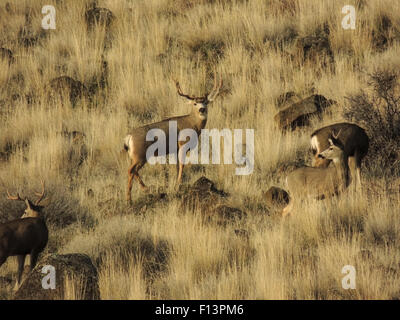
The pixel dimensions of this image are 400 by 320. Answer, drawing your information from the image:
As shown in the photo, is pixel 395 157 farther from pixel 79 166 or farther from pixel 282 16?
pixel 282 16

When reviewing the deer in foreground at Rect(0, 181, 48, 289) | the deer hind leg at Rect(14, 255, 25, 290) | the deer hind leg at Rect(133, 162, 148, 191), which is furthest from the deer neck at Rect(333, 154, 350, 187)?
the deer hind leg at Rect(14, 255, 25, 290)

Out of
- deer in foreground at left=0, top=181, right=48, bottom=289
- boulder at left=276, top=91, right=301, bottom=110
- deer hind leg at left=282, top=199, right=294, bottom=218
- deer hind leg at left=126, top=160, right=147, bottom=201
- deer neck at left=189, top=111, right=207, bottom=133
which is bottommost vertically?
deer in foreground at left=0, top=181, right=48, bottom=289

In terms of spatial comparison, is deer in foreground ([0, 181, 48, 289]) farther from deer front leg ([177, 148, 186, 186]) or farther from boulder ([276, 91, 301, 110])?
boulder ([276, 91, 301, 110])

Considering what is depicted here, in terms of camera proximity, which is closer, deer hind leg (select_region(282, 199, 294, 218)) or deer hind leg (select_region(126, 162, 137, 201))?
deer hind leg (select_region(282, 199, 294, 218))

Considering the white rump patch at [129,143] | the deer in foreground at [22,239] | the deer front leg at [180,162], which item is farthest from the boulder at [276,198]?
the deer in foreground at [22,239]

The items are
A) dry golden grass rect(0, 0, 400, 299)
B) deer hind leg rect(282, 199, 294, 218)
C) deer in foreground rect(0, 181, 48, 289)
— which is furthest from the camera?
deer hind leg rect(282, 199, 294, 218)

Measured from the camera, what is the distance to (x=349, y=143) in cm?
955

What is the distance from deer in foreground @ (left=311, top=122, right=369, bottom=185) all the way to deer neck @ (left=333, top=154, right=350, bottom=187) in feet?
1.00

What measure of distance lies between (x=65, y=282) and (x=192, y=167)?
4484 millimetres

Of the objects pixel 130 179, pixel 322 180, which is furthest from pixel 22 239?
pixel 322 180

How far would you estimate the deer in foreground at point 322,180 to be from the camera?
904 centimetres

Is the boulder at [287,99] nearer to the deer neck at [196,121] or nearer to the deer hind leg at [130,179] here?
the deer neck at [196,121]

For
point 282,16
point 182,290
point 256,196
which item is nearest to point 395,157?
point 256,196

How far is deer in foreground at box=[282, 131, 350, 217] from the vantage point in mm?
9039
